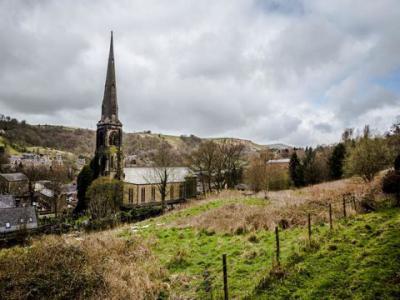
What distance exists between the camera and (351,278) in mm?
6973

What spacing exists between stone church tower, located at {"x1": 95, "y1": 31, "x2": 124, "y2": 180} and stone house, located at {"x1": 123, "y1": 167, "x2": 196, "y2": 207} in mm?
2640

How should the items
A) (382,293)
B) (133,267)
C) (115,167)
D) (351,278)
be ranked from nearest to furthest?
(382,293)
(351,278)
(133,267)
(115,167)

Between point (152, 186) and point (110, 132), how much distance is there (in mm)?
11608

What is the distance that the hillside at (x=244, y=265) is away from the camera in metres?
7.12

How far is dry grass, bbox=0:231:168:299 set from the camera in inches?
307

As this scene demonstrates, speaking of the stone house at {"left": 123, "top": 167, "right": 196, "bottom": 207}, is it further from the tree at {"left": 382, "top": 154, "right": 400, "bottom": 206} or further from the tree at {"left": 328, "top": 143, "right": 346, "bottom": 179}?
the tree at {"left": 382, "top": 154, "right": 400, "bottom": 206}

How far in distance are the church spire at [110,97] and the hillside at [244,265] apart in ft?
124

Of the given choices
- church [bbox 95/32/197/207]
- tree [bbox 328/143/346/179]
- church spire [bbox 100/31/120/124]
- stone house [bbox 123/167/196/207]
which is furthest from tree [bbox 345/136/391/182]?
church spire [bbox 100/31/120/124]

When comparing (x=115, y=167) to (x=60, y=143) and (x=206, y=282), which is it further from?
(x=60, y=143)

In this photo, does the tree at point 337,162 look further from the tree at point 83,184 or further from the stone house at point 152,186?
the tree at point 83,184

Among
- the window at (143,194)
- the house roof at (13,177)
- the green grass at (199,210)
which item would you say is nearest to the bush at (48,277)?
the green grass at (199,210)

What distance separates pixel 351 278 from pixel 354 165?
2227 cm

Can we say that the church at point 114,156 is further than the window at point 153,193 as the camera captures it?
No

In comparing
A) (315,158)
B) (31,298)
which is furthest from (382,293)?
(315,158)
